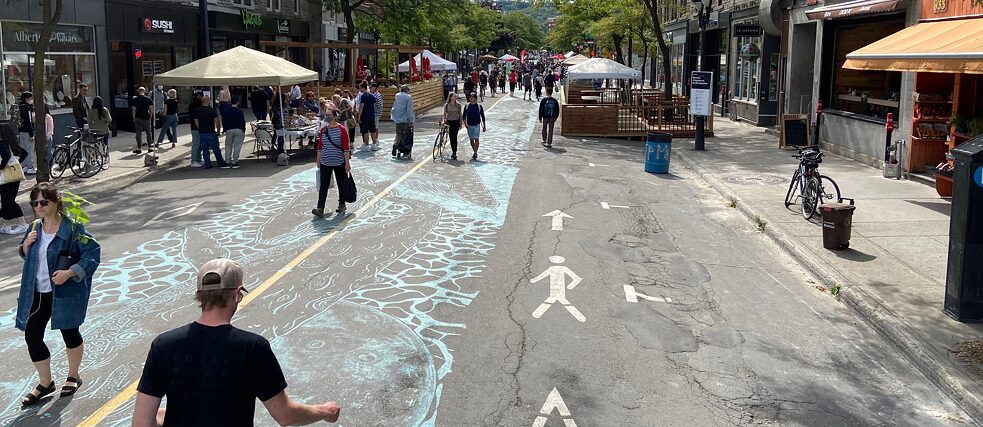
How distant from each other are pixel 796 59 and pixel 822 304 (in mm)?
18830

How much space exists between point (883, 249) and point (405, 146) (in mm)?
12006

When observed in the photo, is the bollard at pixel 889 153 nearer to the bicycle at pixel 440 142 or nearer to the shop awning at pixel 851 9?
the shop awning at pixel 851 9

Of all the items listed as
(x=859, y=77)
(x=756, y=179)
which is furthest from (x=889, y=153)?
(x=859, y=77)

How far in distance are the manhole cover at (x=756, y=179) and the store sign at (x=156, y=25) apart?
1951cm

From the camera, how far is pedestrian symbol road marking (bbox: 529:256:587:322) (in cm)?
849

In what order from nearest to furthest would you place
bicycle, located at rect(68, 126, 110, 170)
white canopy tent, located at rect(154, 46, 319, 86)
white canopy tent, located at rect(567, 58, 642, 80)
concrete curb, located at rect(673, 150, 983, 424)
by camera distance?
concrete curb, located at rect(673, 150, 983, 424)
bicycle, located at rect(68, 126, 110, 170)
white canopy tent, located at rect(154, 46, 319, 86)
white canopy tent, located at rect(567, 58, 642, 80)

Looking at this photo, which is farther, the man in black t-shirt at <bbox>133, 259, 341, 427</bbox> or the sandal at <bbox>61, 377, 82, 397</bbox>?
the sandal at <bbox>61, 377, 82, 397</bbox>

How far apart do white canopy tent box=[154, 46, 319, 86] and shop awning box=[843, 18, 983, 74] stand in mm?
12360

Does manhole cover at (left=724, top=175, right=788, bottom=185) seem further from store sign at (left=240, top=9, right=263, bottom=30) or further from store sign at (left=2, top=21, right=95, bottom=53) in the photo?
store sign at (left=240, top=9, right=263, bottom=30)

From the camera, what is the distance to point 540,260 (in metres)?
10.5

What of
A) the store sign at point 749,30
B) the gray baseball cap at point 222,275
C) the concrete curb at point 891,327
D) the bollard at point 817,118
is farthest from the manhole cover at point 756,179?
the gray baseball cap at point 222,275

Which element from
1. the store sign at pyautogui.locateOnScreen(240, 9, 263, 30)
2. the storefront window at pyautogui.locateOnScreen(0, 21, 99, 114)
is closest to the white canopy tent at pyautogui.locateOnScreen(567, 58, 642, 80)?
the store sign at pyautogui.locateOnScreen(240, 9, 263, 30)

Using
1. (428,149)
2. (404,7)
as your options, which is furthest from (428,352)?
(404,7)

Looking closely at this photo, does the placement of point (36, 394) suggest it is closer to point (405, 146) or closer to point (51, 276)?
point (51, 276)
